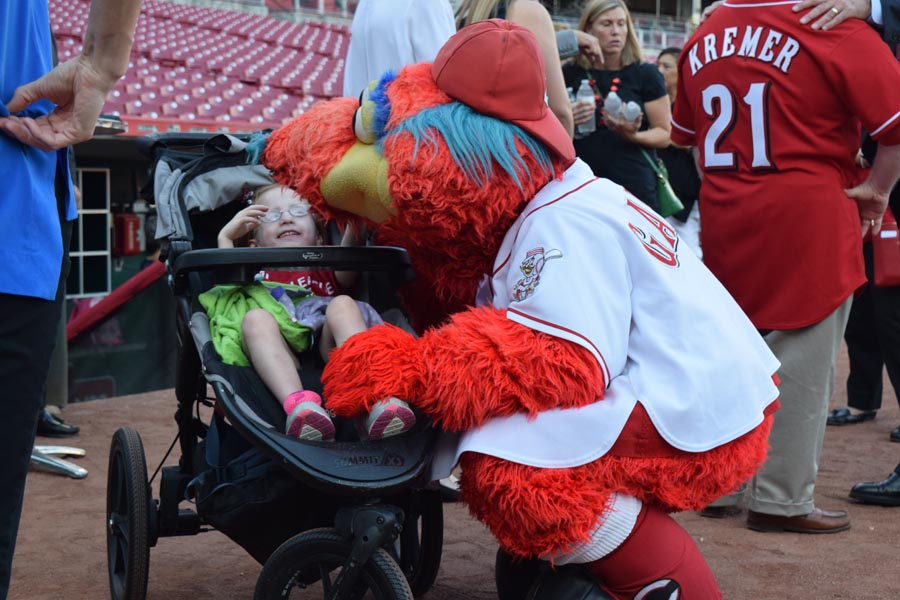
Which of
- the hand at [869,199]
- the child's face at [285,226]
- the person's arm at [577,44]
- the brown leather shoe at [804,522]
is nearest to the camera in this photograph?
the child's face at [285,226]

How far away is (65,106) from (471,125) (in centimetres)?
80

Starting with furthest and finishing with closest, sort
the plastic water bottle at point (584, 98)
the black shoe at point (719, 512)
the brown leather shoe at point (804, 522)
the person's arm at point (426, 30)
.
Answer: the plastic water bottle at point (584, 98) < the black shoe at point (719, 512) < the brown leather shoe at point (804, 522) < the person's arm at point (426, 30)

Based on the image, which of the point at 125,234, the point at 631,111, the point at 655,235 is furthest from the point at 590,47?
the point at 125,234

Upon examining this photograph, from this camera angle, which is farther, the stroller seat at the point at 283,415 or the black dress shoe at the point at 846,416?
the black dress shoe at the point at 846,416

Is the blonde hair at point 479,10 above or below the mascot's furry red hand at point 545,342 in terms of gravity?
above

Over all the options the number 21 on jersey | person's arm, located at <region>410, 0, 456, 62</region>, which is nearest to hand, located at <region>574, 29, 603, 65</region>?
the number 21 on jersey

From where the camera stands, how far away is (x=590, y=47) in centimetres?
478

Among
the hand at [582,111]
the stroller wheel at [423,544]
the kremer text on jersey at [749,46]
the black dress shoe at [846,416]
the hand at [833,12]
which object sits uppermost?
the hand at [833,12]

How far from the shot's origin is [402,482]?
2.08 m

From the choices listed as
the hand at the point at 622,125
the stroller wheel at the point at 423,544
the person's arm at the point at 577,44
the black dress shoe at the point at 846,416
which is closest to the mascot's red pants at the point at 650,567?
the stroller wheel at the point at 423,544

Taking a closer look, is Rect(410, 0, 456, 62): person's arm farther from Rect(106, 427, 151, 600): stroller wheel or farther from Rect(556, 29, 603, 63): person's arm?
Rect(106, 427, 151, 600): stroller wheel

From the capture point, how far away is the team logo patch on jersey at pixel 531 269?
6.78 ft

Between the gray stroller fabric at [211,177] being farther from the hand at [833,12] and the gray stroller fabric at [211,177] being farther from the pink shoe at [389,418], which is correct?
the hand at [833,12]

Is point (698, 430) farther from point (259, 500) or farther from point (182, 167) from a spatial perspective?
point (182, 167)
